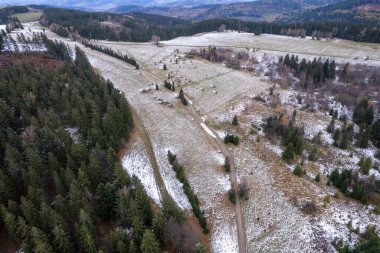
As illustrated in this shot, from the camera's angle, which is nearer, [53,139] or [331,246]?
[331,246]

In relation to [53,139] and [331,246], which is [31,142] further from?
[331,246]

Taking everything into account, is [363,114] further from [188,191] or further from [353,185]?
[188,191]

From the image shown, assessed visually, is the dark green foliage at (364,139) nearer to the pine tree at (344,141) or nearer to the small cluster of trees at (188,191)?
the pine tree at (344,141)

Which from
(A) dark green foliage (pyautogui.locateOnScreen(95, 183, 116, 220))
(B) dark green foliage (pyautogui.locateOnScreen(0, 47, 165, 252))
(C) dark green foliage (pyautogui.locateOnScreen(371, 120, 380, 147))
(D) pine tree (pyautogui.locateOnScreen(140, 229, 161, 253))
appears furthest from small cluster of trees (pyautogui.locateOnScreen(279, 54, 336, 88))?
(D) pine tree (pyautogui.locateOnScreen(140, 229, 161, 253))

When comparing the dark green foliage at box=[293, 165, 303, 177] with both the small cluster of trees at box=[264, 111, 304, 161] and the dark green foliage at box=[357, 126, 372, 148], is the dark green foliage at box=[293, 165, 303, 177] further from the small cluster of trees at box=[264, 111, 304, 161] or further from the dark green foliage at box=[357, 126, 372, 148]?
the dark green foliage at box=[357, 126, 372, 148]

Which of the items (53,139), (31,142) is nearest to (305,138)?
(53,139)

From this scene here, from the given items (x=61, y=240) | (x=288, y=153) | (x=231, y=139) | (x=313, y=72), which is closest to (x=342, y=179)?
(x=288, y=153)
